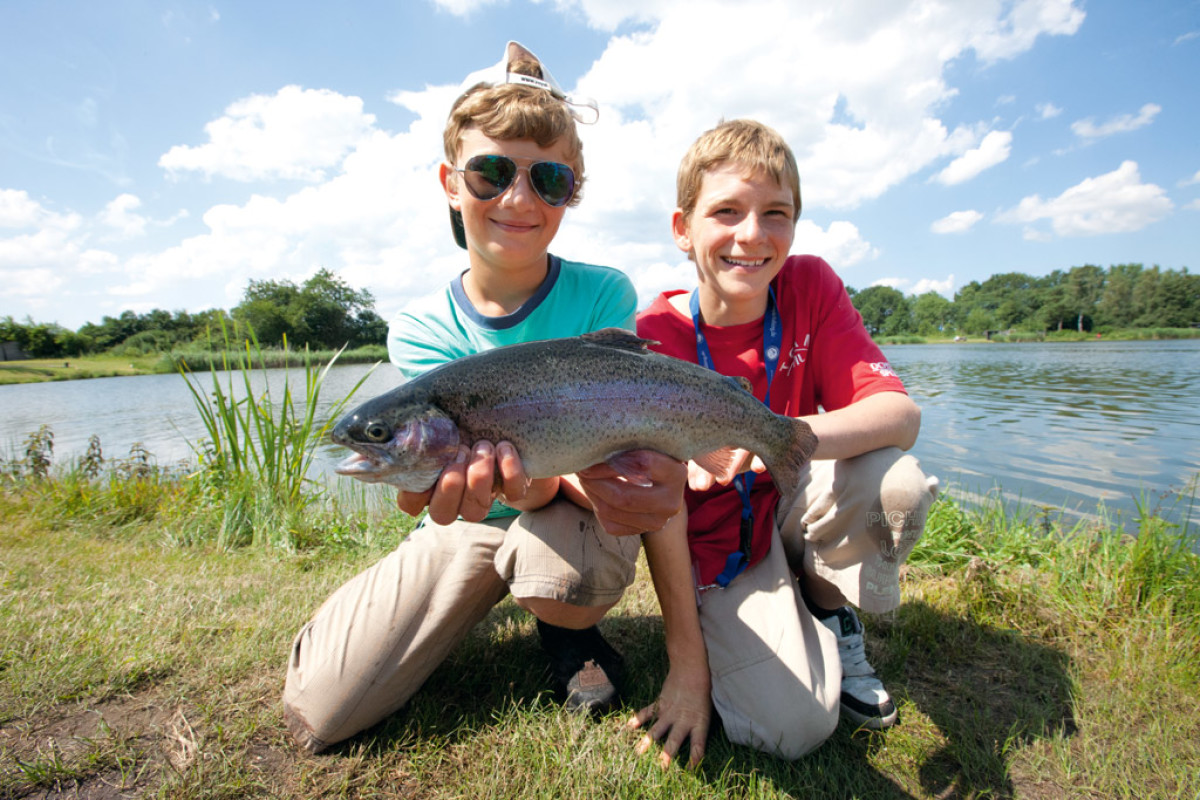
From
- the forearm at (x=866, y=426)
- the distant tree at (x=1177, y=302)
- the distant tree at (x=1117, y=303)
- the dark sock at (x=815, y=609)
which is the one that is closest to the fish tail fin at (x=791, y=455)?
the forearm at (x=866, y=426)

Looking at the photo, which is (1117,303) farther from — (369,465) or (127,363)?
(127,363)

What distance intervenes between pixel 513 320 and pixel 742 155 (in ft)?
5.82

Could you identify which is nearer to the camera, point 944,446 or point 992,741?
point 992,741

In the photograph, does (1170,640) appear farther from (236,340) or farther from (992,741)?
(236,340)

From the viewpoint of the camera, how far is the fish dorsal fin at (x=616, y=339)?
2.71 m

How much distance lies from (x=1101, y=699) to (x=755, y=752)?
196 centimetres

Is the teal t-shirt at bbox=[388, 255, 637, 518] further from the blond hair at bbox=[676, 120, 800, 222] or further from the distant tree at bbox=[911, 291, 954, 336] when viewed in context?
the distant tree at bbox=[911, 291, 954, 336]

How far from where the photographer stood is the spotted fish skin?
99.6 inches

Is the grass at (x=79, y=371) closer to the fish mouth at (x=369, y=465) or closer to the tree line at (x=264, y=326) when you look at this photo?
the tree line at (x=264, y=326)

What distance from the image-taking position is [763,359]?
3.80 m

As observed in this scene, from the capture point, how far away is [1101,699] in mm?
3119

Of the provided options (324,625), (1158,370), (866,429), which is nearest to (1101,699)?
(866,429)

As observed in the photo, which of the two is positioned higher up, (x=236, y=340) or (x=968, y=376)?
(x=236, y=340)

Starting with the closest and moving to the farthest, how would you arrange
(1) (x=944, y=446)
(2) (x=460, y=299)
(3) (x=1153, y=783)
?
(3) (x=1153, y=783)
(2) (x=460, y=299)
(1) (x=944, y=446)
